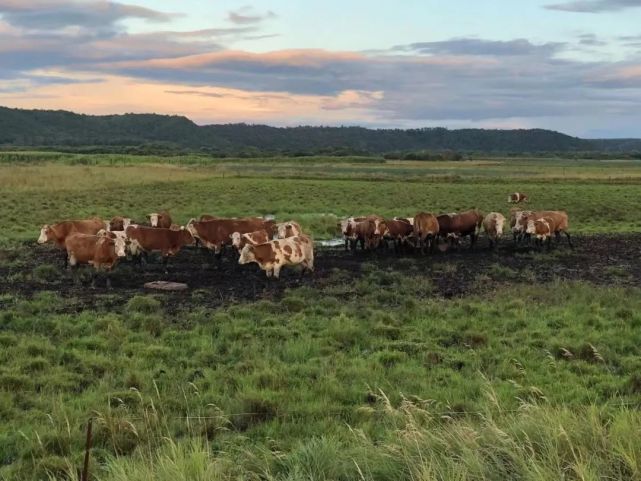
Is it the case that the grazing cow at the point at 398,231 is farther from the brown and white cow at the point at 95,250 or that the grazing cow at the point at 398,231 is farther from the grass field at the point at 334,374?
the brown and white cow at the point at 95,250

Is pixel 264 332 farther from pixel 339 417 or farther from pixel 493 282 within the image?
pixel 493 282

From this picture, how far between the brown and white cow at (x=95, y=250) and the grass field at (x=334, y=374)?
0.56 m

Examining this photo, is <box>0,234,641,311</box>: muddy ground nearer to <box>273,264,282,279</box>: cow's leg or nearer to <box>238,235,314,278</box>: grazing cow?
<box>273,264,282,279</box>: cow's leg

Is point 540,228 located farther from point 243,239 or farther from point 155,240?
point 155,240

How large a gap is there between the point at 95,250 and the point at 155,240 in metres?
2.37

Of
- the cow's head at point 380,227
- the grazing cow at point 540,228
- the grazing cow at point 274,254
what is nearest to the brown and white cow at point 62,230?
the grazing cow at point 274,254

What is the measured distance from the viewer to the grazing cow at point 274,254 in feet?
51.1

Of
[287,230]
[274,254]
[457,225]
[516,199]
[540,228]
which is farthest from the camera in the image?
[516,199]

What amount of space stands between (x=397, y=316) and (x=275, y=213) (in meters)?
21.7

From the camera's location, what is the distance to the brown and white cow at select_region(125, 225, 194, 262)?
57.5ft

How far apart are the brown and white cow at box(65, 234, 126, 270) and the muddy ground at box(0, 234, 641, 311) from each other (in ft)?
1.11

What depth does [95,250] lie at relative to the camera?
50.8 feet

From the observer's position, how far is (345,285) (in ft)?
49.4

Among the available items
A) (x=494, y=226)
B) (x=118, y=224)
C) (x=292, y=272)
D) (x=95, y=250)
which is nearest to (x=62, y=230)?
(x=118, y=224)
